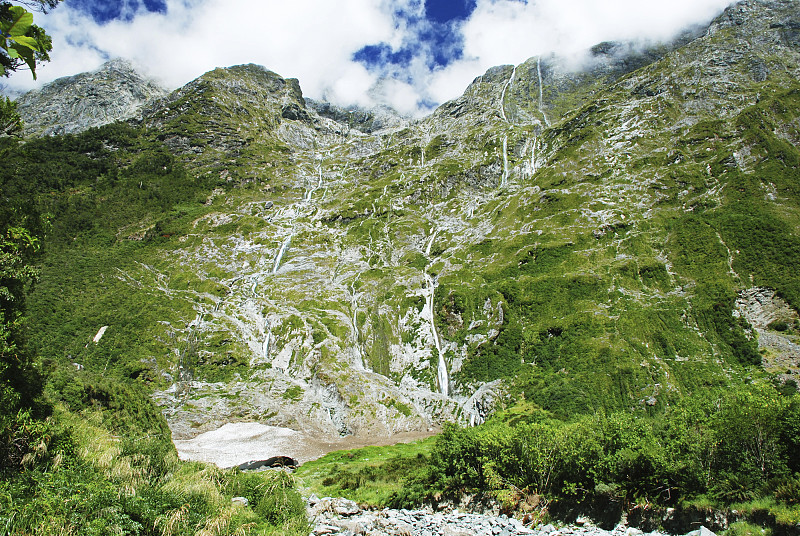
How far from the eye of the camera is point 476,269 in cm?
11156

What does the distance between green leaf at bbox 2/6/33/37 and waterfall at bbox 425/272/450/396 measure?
8574 cm

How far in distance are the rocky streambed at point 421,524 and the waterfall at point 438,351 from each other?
181ft

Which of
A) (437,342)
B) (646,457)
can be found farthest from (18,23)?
(437,342)

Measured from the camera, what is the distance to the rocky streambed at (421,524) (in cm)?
2312

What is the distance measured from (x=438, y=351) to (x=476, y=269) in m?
30.8

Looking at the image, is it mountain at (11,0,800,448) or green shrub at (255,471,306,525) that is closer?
green shrub at (255,471,306,525)

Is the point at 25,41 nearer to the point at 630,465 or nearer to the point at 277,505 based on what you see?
the point at 277,505

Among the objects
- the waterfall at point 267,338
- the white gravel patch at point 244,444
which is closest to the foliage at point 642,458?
the white gravel patch at point 244,444

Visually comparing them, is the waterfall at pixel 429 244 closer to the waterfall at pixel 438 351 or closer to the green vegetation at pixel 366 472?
the waterfall at pixel 438 351

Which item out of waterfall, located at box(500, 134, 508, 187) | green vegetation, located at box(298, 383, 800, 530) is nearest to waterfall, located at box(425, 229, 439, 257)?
waterfall, located at box(500, 134, 508, 187)

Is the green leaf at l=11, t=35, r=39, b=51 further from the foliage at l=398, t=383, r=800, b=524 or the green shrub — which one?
the foliage at l=398, t=383, r=800, b=524

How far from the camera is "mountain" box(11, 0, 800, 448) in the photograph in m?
71.8

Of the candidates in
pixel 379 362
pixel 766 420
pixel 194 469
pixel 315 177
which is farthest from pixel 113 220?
pixel 766 420

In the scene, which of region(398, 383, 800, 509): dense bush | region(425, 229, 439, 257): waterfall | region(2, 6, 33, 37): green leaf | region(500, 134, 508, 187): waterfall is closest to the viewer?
region(2, 6, 33, 37): green leaf
